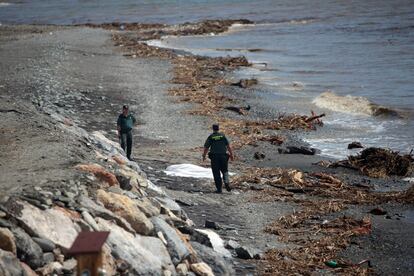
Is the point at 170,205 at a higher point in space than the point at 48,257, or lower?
lower

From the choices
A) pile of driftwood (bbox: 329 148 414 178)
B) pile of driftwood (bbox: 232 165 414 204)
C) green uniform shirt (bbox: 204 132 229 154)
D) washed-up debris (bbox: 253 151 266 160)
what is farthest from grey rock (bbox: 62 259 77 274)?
washed-up debris (bbox: 253 151 266 160)

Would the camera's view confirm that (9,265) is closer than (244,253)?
Yes

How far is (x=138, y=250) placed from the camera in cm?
862

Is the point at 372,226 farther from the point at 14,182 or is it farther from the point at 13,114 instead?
the point at 13,114

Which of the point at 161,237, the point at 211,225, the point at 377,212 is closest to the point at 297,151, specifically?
the point at 377,212

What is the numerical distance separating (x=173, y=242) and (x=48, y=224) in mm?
→ 1893

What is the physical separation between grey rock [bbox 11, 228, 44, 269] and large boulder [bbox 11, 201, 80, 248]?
10.0 inches

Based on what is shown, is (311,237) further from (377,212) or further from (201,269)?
(201,269)

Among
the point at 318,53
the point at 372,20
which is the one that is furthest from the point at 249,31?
the point at 318,53

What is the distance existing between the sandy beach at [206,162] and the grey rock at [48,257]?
1134 millimetres

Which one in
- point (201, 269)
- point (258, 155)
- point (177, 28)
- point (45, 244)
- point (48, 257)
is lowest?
point (258, 155)

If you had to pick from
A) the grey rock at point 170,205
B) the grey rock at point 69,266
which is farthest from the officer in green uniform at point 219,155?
the grey rock at point 69,266

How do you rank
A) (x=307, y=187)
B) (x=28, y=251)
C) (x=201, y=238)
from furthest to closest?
1. (x=307, y=187)
2. (x=201, y=238)
3. (x=28, y=251)

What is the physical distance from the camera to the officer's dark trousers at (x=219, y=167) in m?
15.1
